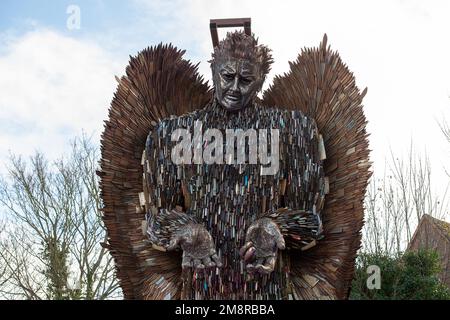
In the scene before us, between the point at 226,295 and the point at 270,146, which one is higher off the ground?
the point at 270,146

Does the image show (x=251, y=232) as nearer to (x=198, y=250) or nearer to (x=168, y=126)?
(x=198, y=250)

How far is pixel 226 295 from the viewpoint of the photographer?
4.14 m

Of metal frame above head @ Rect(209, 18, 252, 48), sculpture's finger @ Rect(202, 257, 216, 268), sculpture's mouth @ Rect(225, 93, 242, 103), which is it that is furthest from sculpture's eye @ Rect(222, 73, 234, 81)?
sculpture's finger @ Rect(202, 257, 216, 268)

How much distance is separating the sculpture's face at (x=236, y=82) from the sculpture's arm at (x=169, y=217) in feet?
2.00

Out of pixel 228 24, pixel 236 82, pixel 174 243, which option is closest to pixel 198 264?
pixel 174 243

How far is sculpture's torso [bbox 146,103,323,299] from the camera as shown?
13.7 feet

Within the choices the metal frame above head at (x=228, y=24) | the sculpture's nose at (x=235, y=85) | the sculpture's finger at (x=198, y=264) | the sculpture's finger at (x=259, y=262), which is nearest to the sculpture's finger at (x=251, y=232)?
the sculpture's finger at (x=259, y=262)

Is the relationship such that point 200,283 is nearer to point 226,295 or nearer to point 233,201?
point 226,295

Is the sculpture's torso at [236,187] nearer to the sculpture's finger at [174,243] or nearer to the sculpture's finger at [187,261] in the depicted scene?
the sculpture's finger at [187,261]

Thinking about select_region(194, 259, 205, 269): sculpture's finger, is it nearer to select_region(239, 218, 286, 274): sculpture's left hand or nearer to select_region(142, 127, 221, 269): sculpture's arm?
select_region(142, 127, 221, 269): sculpture's arm

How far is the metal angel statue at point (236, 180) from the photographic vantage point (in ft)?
13.8

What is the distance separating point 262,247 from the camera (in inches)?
159
